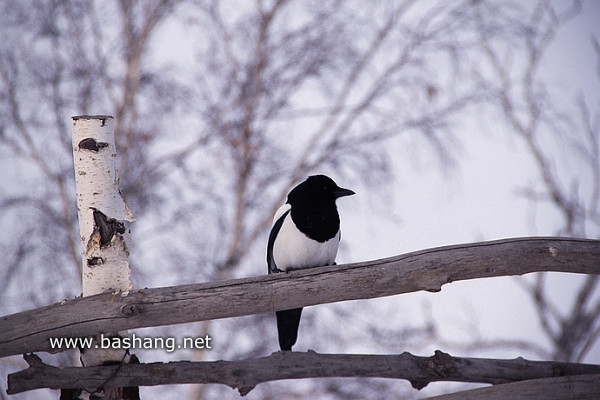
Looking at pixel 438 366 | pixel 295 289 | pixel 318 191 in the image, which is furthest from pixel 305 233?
pixel 438 366

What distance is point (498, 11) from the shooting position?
4.86 metres

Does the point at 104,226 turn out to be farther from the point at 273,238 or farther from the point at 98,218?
the point at 273,238

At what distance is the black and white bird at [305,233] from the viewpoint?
111 inches

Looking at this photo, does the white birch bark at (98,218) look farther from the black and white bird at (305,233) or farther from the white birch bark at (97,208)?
the black and white bird at (305,233)

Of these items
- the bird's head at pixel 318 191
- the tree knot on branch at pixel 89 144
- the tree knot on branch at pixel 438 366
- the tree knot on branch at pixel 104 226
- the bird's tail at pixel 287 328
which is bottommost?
the tree knot on branch at pixel 438 366

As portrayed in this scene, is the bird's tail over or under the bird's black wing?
under

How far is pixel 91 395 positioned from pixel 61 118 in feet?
8.54

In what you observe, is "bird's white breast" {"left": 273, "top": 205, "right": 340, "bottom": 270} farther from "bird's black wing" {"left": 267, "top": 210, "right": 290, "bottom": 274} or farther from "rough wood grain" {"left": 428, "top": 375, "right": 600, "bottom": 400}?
"rough wood grain" {"left": 428, "top": 375, "right": 600, "bottom": 400}

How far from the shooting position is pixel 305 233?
112 inches

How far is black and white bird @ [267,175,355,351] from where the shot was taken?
9.29 feet

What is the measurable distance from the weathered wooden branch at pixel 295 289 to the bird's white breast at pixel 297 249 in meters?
0.47

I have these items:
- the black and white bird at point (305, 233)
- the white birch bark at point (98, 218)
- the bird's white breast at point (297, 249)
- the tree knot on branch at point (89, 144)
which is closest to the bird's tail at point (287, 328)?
the black and white bird at point (305, 233)

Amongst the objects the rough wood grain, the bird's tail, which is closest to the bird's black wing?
the bird's tail

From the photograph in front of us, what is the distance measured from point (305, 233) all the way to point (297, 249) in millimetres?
74
